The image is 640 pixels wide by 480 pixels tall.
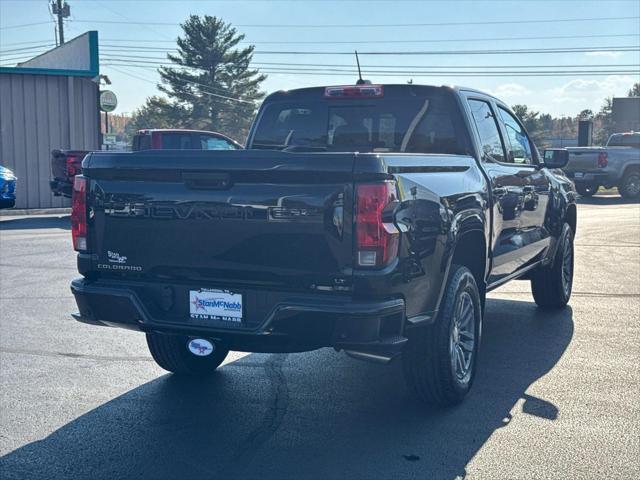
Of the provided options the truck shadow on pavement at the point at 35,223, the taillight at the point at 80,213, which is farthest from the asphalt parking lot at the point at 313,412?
the truck shadow on pavement at the point at 35,223

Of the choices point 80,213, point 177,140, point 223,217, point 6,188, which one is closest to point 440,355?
point 223,217

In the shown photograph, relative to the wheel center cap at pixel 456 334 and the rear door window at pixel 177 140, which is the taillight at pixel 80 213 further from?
the rear door window at pixel 177 140

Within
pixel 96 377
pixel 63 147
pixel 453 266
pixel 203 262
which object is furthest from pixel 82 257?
pixel 63 147

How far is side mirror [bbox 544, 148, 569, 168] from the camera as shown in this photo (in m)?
7.36

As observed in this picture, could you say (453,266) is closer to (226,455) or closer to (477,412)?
(477,412)

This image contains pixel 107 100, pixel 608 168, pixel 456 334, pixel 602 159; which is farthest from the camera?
pixel 107 100

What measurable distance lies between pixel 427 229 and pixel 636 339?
3193mm

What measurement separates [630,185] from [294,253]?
834 inches

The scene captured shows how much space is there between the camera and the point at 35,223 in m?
17.6

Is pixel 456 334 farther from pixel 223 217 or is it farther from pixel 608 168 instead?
pixel 608 168

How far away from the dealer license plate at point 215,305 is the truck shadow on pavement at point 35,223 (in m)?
12.7

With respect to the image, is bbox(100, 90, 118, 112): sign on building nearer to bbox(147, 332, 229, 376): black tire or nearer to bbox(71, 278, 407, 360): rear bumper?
bbox(147, 332, 229, 376): black tire

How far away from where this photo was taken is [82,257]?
4875 mm

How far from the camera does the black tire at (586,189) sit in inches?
934
